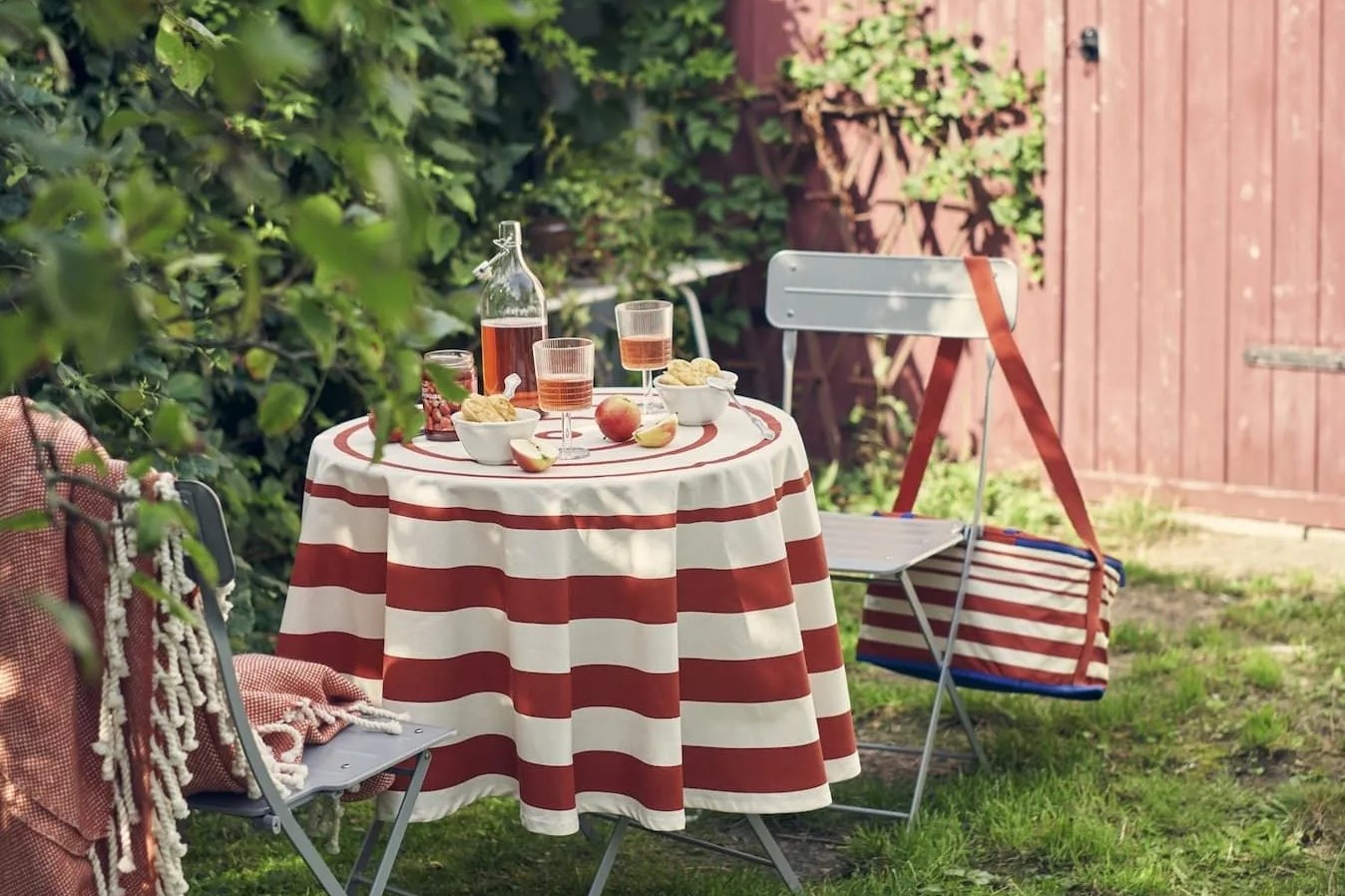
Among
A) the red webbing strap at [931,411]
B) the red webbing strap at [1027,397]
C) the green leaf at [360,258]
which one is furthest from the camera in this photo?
the red webbing strap at [931,411]

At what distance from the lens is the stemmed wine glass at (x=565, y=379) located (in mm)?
3047


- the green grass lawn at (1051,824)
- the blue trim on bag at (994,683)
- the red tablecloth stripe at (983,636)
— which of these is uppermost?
the red tablecloth stripe at (983,636)

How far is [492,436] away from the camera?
293cm

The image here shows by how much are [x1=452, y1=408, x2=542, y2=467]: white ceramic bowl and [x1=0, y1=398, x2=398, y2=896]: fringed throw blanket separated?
796mm

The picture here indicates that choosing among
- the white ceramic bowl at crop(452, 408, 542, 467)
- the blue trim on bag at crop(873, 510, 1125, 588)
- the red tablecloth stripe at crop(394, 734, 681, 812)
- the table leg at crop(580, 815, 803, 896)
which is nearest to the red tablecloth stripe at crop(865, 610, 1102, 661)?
the blue trim on bag at crop(873, 510, 1125, 588)

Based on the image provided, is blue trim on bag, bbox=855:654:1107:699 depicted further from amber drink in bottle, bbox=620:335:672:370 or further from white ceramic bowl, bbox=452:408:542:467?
white ceramic bowl, bbox=452:408:542:467

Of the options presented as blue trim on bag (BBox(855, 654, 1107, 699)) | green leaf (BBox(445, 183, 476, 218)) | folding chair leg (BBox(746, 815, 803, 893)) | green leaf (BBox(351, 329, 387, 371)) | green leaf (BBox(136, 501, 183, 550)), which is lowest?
folding chair leg (BBox(746, 815, 803, 893))

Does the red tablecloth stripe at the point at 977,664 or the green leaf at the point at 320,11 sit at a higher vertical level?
the green leaf at the point at 320,11

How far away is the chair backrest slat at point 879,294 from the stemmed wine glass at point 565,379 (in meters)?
1.05

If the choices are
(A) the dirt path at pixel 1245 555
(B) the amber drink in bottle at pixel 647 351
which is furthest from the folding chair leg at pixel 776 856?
(A) the dirt path at pixel 1245 555

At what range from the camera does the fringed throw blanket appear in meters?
2.14

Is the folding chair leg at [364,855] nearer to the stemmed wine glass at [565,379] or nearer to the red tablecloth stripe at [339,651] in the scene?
the red tablecloth stripe at [339,651]

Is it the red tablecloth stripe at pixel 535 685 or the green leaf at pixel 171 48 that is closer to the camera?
the green leaf at pixel 171 48

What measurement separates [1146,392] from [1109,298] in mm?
337
